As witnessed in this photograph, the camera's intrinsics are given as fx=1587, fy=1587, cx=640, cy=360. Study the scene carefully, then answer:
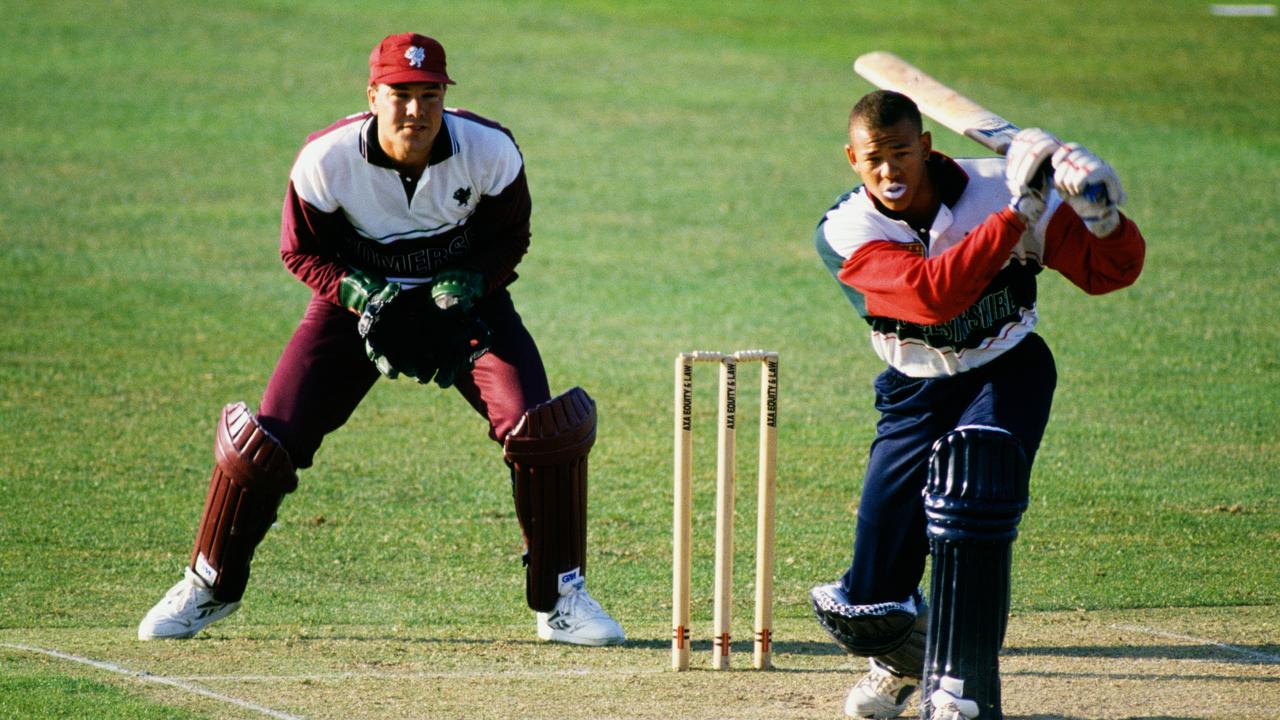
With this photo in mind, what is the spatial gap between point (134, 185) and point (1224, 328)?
30.2 ft

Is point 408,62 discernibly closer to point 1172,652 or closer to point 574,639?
point 574,639

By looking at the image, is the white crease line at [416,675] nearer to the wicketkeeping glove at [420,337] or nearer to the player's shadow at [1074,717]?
the wicketkeeping glove at [420,337]

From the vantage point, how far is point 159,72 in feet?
58.6

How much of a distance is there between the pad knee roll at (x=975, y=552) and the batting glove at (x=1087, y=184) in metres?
0.63

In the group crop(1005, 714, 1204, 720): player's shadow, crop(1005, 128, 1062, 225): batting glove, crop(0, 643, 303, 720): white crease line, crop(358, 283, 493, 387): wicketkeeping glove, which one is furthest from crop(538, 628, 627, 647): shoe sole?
crop(1005, 128, 1062, 225): batting glove

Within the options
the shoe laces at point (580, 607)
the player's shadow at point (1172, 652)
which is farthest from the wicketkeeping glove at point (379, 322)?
the player's shadow at point (1172, 652)

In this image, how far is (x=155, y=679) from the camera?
4.83 metres

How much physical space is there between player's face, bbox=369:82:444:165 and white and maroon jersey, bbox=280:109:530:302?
3.8 inches

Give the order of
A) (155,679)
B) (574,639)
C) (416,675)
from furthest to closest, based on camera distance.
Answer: (574,639)
(416,675)
(155,679)

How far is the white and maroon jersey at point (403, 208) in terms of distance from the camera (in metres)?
5.43

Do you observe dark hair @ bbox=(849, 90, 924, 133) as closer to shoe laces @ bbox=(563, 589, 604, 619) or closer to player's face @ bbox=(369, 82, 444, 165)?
player's face @ bbox=(369, 82, 444, 165)

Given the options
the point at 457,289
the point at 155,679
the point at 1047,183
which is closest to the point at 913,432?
the point at 1047,183

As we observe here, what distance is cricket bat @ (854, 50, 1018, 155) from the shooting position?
4.74 metres

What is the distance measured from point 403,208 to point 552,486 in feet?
3.58
